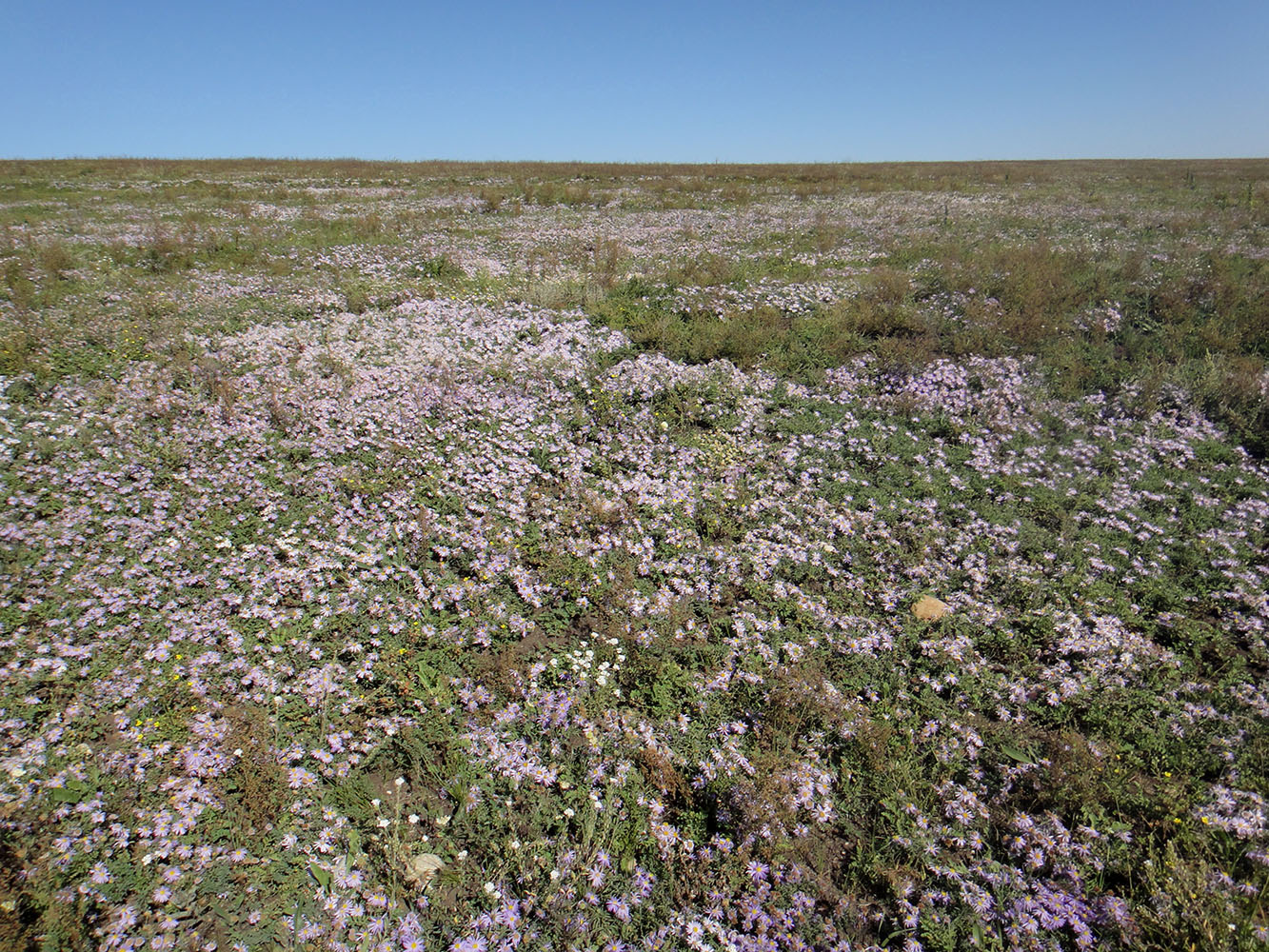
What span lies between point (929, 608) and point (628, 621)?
9.54 ft

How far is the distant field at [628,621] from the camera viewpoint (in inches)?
149

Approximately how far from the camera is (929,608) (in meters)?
6.08

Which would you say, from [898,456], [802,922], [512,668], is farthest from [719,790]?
[898,456]

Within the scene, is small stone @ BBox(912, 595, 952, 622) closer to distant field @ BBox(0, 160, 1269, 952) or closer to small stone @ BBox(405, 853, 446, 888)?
distant field @ BBox(0, 160, 1269, 952)

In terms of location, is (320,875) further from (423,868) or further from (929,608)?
(929,608)

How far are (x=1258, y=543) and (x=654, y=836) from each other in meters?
7.35

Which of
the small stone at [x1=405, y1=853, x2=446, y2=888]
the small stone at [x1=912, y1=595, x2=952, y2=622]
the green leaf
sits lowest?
the small stone at [x1=405, y1=853, x2=446, y2=888]

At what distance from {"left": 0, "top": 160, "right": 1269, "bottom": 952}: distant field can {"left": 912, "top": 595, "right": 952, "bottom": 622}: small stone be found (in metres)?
0.15

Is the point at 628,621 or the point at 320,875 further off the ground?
the point at 628,621

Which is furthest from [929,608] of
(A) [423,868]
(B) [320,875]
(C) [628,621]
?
(B) [320,875]

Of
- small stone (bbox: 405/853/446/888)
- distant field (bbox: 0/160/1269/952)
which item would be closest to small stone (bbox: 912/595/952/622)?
A: distant field (bbox: 0/160/1269/952)

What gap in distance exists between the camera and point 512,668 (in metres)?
5.14

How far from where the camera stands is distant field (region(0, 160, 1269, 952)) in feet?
12.4

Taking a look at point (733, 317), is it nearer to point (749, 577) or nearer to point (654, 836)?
point (749, 577)
